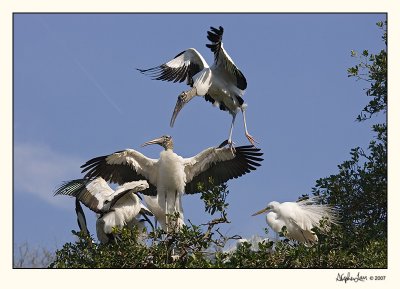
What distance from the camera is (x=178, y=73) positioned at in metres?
11.3

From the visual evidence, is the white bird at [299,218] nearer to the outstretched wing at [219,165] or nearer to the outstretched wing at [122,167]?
the outstretched wing at [219,165]

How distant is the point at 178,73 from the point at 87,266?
11.6 ft

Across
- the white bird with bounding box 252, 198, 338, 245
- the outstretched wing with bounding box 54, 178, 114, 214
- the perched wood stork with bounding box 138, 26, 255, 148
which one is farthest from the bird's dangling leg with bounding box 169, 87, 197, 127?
the white bird with bounding box 252, 198, 338, 245

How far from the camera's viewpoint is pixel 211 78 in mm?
10789

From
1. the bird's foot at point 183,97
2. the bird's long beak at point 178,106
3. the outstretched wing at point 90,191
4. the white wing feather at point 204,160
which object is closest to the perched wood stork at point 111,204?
the outstretched wing at point 90,191

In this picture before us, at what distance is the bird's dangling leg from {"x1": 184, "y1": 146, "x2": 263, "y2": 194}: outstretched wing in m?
0.66

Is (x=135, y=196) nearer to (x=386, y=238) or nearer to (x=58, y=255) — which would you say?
(x=58, y=255)

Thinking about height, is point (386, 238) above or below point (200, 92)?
below

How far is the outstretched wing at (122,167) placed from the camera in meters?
10.2

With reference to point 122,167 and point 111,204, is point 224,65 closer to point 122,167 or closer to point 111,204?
point 122,167

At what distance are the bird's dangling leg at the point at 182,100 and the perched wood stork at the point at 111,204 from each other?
4.07ft
